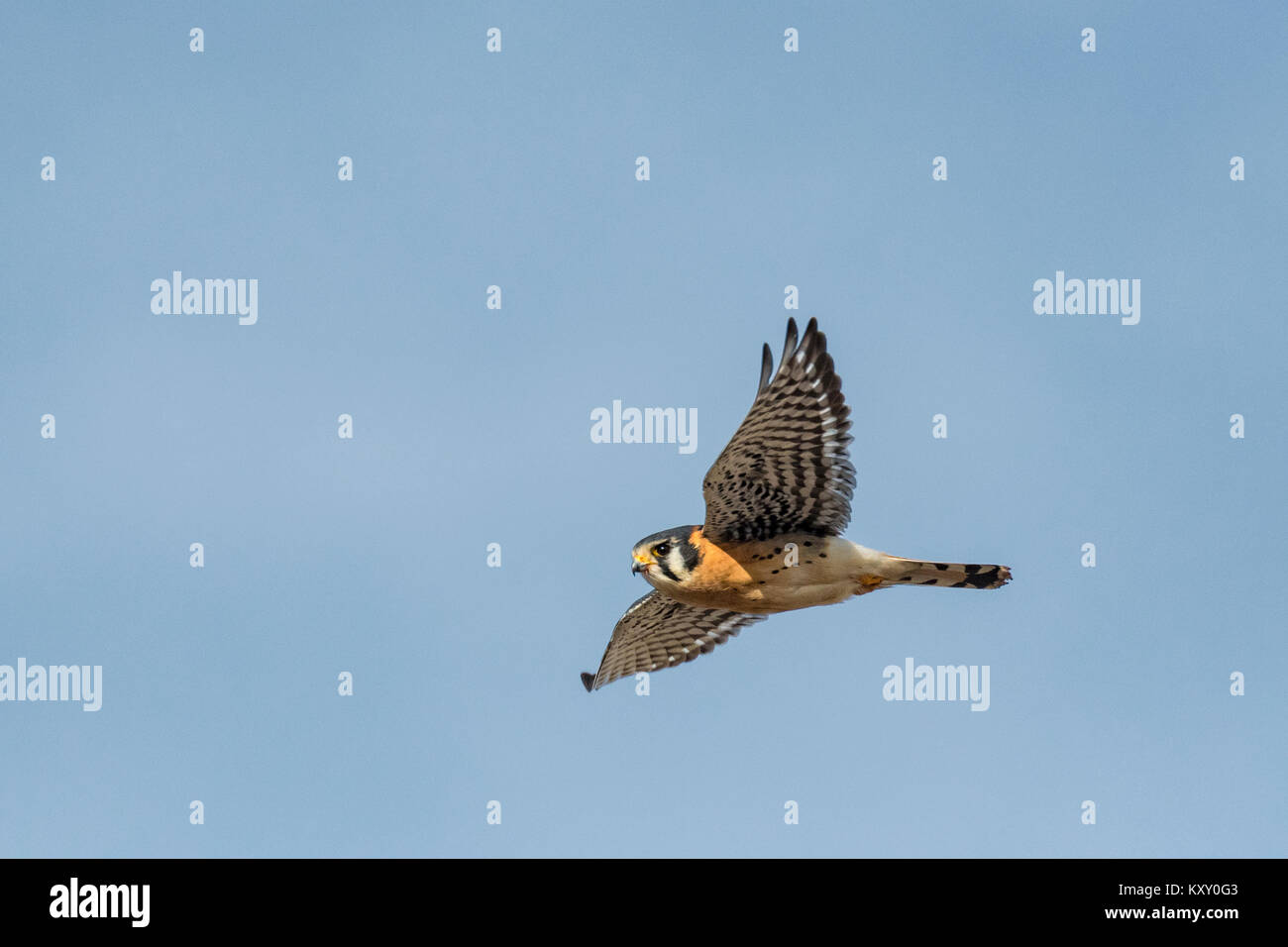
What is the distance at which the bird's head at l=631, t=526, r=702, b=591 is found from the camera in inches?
448

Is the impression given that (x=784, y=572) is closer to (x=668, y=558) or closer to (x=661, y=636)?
(x=668, y=558)

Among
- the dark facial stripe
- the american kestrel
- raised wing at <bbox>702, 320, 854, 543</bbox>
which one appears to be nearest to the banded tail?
the american kestrel

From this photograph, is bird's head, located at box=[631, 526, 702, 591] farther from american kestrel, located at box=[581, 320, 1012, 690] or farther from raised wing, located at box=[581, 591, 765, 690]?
raised wing, located at box=[581, 591, 765, 690]

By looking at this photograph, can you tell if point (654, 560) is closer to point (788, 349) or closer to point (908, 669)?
point (788, 349)

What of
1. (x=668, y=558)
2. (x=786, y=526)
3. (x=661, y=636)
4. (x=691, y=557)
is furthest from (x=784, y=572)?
(x=661, y=636)

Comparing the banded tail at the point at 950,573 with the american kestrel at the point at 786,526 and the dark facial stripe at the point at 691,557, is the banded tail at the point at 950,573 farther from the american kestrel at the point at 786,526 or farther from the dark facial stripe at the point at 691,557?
the dark facial stripe at the point at 691,557

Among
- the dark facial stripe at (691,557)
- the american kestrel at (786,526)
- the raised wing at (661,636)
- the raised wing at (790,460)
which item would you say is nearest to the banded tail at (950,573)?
the american kestrel at (786,526)

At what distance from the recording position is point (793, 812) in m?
14.7

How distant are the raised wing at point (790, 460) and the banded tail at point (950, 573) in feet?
1.71

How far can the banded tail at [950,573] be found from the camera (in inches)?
440

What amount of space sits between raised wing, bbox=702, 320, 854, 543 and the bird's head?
0.65 feet

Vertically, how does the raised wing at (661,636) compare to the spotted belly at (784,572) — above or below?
below

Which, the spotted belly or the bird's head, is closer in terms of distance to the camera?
the spotted belly
